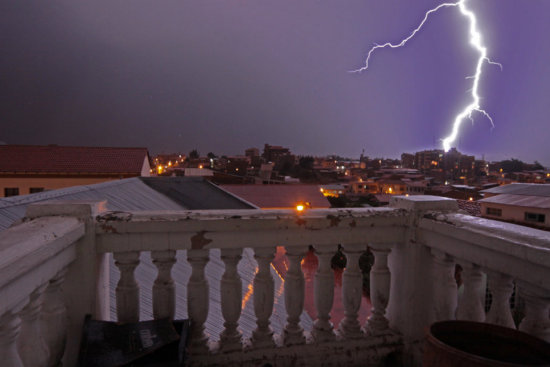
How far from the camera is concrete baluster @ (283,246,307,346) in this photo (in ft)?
7.71

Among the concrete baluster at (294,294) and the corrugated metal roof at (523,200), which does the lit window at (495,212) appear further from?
the concrete baluster at (294,294)

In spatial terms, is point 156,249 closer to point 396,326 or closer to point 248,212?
point 248,212

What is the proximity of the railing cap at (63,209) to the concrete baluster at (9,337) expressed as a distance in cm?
77

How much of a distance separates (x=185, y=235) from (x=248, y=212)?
1.44 feet

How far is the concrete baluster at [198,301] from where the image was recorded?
2.23 metres

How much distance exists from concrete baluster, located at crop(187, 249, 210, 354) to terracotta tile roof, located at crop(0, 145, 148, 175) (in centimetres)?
2239

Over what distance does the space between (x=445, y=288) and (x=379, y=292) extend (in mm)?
465

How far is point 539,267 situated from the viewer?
1.59 meters

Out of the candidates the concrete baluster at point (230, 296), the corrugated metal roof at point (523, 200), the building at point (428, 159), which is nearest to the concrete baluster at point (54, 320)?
the concrete baluster at point (230, 296)

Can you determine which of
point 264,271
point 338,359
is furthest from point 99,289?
point 338,359

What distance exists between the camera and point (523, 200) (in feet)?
65.9

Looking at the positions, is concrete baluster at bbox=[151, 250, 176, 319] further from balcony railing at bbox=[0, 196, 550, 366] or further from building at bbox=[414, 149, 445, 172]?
building at bbox=[414, 149, 445, 172]

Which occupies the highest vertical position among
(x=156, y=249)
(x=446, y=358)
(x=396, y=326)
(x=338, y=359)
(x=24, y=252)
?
(x=24, y=252)

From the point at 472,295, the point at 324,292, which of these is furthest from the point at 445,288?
the point at 324,292
